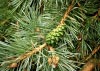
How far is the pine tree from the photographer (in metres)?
0.68

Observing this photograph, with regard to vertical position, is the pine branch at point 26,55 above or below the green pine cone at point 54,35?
below

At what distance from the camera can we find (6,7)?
816 mm

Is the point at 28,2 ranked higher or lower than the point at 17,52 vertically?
higher

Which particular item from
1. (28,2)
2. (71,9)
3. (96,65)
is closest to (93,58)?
(96,65)

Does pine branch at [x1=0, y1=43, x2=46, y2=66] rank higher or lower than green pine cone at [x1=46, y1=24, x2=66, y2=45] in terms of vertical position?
lower

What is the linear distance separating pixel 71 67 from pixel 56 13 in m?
0.19

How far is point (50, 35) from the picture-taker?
0.69 meters

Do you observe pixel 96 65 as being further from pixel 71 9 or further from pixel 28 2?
pixel 28 2

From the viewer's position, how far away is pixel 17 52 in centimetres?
68

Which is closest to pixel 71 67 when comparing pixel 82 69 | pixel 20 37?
pixel 82 69

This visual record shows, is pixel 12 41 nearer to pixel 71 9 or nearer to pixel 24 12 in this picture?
pixel 24 12

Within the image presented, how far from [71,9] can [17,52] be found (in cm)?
23

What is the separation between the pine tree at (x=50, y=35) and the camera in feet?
2.23

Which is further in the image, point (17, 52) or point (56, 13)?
point (56, 13)
